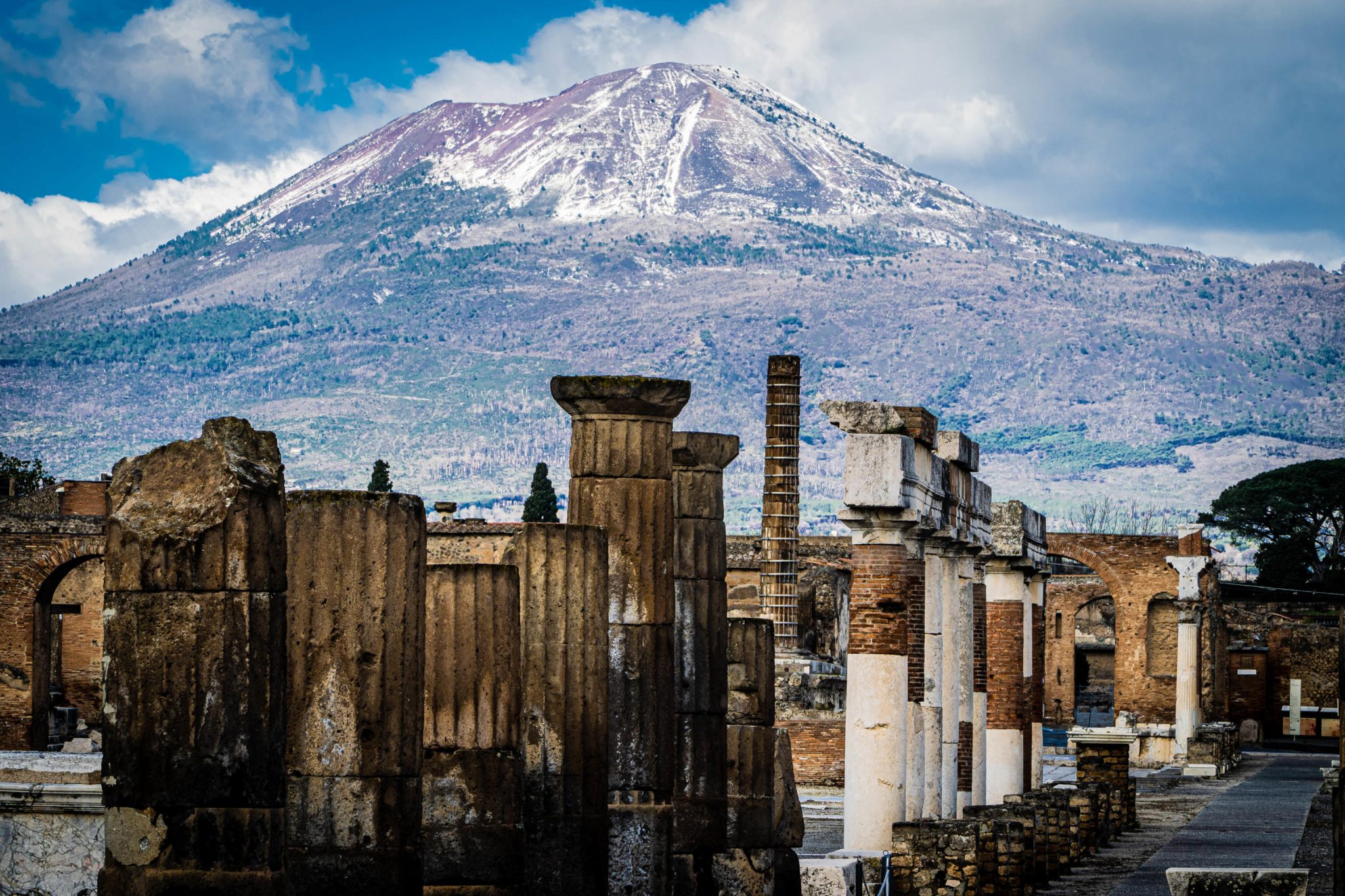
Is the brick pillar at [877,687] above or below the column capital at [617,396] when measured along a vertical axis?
below

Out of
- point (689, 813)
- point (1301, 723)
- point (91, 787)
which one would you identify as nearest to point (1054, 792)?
point (689, 813)

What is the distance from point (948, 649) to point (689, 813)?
29.8ft

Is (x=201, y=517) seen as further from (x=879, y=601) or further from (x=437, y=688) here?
(x=879, y=601)

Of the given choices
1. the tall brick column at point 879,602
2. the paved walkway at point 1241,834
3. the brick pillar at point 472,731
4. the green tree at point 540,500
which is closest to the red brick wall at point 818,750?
the paved walkway at point 1241,834

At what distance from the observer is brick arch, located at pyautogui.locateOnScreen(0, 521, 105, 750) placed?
35938 mm

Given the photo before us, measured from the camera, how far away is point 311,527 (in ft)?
28.3

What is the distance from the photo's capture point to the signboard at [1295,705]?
190ft

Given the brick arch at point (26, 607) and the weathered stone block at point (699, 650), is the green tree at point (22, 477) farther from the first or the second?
A: the weathered stone block at point (699, 650)

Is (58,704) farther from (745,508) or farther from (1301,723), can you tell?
(745,508)

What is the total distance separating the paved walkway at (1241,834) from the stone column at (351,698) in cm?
1154

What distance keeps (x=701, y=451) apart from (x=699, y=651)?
48.6 inches

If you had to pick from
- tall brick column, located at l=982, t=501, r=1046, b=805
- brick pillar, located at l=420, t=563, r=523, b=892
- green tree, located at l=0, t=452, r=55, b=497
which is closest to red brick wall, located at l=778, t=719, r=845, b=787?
tall brick column, located at l=982, t=501, r=1046, b=805

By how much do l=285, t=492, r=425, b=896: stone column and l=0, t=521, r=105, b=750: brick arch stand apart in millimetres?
28804

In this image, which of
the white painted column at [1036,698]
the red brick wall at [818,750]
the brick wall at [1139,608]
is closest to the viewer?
the white painted column at [1036,698]
